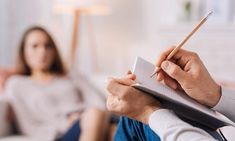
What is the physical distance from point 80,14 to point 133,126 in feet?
7.75

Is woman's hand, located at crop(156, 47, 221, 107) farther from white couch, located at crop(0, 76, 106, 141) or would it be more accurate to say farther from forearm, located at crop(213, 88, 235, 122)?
white couch, located at crop(0, 76, 106, 141)

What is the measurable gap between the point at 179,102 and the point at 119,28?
2567 millimetres

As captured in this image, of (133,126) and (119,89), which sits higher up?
(119,89)

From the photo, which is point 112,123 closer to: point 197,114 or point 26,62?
point 26,62

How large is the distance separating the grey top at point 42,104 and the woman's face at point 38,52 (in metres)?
0.09

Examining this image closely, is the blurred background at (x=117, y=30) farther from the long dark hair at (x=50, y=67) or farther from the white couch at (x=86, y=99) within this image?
the long dark hair at (x=50, y=67)

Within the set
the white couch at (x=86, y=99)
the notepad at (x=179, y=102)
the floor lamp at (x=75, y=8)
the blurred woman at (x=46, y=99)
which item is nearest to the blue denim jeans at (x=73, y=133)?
the blurred woman at (x=46, y=99)

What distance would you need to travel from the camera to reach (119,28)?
345 centimetres

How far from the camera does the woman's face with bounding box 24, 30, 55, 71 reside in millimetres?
2475

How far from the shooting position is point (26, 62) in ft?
8.34

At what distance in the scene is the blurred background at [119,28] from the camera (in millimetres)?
2855

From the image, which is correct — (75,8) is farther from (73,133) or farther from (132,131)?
(132,131)

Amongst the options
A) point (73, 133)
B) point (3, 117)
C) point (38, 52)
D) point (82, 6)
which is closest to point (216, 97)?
point (73, 133)

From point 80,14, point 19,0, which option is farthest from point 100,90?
point 19,0
